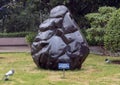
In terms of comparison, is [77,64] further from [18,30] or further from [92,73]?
[18,30]

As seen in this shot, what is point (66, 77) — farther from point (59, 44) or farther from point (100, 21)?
point (100, 21)

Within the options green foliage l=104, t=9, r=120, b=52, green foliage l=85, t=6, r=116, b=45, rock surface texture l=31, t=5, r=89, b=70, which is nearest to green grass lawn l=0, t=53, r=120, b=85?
rock surface texture l=31, t=5, r=89, b=70

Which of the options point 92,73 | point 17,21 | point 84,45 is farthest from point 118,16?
point 17,21

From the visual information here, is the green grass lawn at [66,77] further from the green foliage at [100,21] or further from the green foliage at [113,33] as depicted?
the green foliage at [100,21]

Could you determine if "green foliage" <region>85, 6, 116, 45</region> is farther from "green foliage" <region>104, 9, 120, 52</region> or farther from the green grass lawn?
the green grass lawn

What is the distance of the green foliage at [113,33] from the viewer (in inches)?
583

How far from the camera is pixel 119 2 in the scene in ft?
68.1

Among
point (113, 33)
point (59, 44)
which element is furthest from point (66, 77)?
point (113, 33)

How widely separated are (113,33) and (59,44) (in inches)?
144

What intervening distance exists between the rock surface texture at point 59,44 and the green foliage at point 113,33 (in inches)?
Answer: 110

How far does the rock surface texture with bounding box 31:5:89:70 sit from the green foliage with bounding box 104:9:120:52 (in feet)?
9.19

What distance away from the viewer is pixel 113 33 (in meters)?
14.9

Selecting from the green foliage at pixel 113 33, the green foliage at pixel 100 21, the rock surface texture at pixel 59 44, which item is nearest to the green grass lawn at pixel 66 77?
the rock surface texture at pixel 59 44

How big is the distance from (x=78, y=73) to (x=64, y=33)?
1.69 m
